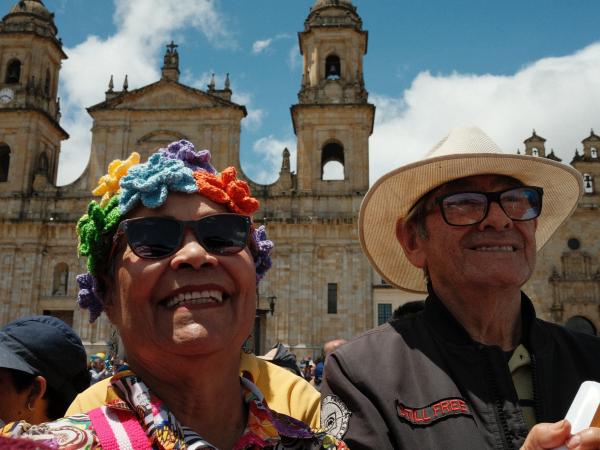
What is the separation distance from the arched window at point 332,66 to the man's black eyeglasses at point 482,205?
2843 centimetres

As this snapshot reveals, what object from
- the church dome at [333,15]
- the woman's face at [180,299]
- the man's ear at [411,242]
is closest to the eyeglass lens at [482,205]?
the man's ear at [411,242]

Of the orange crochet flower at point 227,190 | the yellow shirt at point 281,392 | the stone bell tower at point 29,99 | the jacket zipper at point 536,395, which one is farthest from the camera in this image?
the stone bell tower at point 29,99

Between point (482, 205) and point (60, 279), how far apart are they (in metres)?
29.2

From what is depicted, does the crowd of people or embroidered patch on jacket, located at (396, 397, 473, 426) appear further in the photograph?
embroidered patch on jacket, located at (396, 397, 473, 426)

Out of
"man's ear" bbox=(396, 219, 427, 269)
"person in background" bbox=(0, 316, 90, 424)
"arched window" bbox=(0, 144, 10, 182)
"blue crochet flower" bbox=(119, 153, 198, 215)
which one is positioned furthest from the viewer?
"arched window" bbox=(0, 144, 10, 182)

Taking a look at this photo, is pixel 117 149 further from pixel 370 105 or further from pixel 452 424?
pixel 452 424

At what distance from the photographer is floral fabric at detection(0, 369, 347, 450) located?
1770 millimetres

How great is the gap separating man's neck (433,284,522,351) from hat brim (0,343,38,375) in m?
2.37

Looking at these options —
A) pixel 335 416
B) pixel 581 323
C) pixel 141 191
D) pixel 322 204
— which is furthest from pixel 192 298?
pixel 581 323

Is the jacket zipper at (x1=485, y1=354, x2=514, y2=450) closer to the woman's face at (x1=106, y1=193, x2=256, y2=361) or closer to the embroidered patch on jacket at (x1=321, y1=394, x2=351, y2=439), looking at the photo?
the embroidered patch on jacket at (x1=321, y1=394, x2=351, y2=439)

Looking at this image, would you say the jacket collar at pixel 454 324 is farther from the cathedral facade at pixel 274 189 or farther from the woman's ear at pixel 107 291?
the cathedral facade at pixel 274 189

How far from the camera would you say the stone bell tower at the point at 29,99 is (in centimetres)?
3006

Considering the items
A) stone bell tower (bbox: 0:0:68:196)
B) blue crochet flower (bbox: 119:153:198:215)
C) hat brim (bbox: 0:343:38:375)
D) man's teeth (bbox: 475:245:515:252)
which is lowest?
hat brim (bbox: 0:343:38:375)

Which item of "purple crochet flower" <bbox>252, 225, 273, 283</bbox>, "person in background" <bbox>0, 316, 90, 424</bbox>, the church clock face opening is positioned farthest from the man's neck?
the church clock face opening
